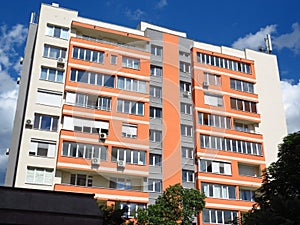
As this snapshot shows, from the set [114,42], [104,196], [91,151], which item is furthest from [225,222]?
[114,42]

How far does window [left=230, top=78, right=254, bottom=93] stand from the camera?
39.7 meters

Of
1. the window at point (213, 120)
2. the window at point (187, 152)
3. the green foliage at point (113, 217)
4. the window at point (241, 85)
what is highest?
the window at point (241, 85)

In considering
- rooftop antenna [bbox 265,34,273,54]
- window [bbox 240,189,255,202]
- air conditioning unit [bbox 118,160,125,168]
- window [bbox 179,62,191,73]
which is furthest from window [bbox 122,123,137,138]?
rooftop antenna [bbox 265,34,273,54]

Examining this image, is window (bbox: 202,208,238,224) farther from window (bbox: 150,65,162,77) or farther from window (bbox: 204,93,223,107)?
window (bbox: 150,65,162,77)

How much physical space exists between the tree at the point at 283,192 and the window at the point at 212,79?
1514cm

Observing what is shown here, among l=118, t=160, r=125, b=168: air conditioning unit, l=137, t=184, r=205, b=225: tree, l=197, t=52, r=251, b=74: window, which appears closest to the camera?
l=137, t=184, r=205, b=225: tree

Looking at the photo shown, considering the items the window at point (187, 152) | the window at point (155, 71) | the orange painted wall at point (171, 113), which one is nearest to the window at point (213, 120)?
the orange painted wall at point (171, 113)

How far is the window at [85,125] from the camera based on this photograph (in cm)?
3192

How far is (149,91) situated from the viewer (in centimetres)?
3588

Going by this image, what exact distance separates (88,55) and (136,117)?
276 inches

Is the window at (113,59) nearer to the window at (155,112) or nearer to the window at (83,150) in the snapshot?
the window at (155,112)

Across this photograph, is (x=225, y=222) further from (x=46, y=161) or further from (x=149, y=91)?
(x=46, y=161)

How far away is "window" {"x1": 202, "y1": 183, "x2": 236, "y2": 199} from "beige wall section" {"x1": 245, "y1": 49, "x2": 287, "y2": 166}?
18.2ft

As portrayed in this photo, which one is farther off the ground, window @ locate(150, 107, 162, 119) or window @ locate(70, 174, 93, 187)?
window @ locate(150, 107, 162, 119)
